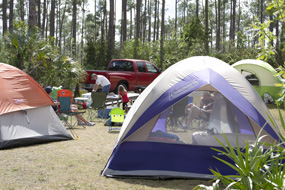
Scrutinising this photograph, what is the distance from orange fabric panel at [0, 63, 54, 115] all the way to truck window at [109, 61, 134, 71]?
380 inches

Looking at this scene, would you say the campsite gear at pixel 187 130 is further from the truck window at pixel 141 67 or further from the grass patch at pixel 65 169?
the truck window at pixel 141 67

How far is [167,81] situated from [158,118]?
1.89 ft

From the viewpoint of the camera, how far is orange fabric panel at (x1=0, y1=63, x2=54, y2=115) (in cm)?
729

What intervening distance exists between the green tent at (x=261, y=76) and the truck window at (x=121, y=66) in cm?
479

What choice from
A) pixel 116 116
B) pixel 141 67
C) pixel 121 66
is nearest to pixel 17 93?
pixel 116 116

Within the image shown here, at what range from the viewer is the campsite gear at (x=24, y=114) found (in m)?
7.15

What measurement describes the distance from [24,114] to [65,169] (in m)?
2.08

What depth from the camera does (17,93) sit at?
7512 millimetres

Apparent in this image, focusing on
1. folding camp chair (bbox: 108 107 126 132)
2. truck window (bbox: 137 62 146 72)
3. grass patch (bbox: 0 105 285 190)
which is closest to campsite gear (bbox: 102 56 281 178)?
grass patch (bbox: 0 105 285 190)

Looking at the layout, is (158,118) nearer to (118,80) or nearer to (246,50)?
(118,80)

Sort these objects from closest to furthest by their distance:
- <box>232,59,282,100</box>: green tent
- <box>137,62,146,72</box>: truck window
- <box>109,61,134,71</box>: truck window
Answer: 1. <box>232,59,282,100</box>: green tent
2. <box>109,61,134,71</box>: truck window
3. <box>137,62,146,72</box>: truck window

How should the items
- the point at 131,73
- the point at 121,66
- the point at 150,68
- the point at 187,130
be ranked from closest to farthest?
the point at 187,130
the point at 131,73
the point at 121,66
the point at 150,68

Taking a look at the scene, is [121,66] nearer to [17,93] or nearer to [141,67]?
[141,67]

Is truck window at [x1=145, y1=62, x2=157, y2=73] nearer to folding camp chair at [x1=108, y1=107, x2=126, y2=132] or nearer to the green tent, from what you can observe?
the green tent
